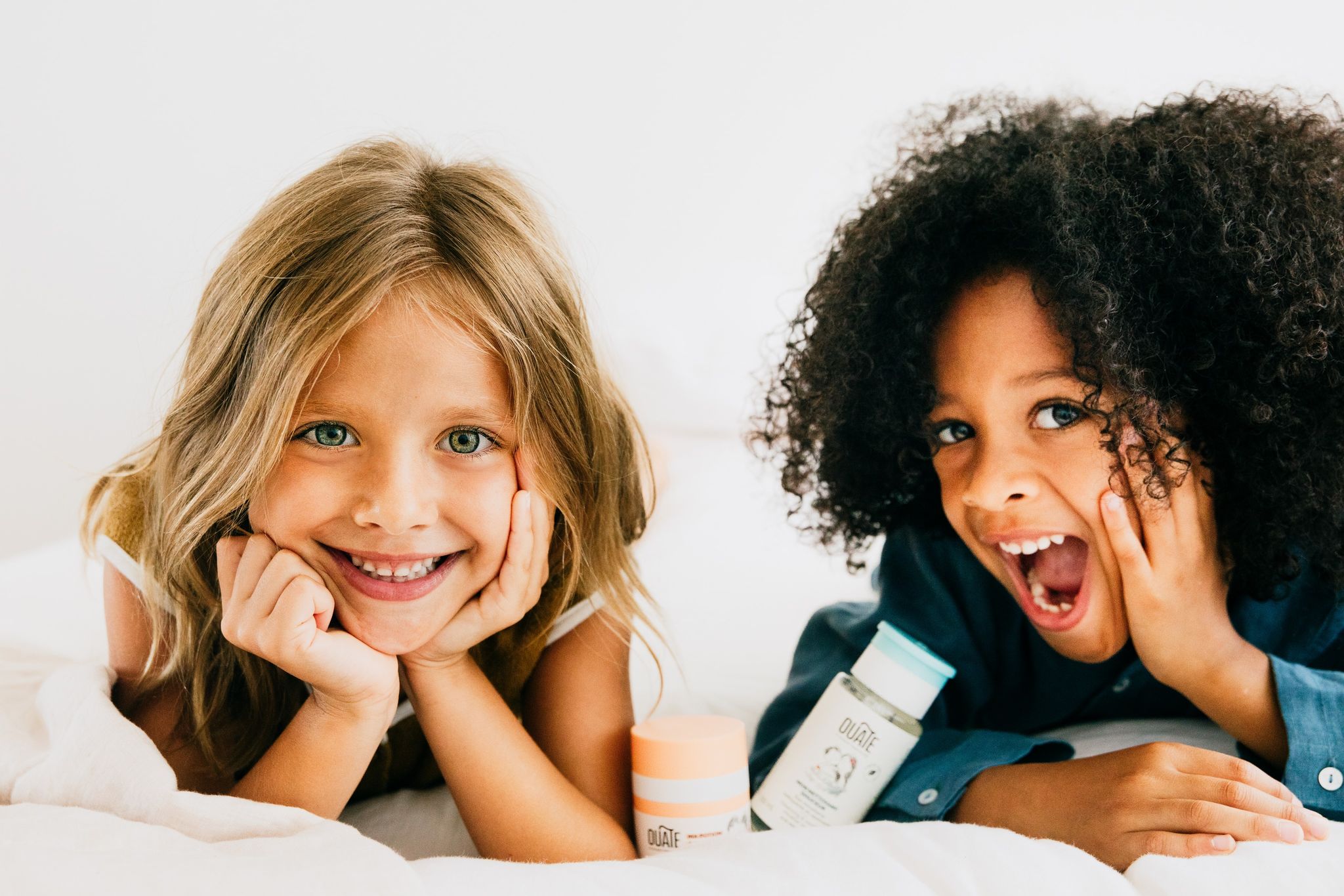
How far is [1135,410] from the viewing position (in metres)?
0.76

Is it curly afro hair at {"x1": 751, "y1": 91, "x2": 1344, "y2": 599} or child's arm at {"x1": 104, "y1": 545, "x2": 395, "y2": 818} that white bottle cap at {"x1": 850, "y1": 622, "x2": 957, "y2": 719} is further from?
child's arm at {"x1": 104, "y1": 545, "x2": 395, "y2": 818}

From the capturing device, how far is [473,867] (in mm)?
585

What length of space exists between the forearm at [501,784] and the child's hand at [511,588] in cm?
2

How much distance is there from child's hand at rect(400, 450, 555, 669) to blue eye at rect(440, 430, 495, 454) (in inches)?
0.9

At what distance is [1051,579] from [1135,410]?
0.18 m

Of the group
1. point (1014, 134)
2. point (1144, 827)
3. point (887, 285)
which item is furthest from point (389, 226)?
point (1144, 827)

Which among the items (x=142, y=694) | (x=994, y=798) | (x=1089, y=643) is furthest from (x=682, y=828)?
(x=142, y=694)

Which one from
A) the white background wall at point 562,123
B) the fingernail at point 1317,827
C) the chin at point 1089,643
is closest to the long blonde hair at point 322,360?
the chin at point 1089,643

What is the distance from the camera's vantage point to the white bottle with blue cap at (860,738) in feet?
2.61

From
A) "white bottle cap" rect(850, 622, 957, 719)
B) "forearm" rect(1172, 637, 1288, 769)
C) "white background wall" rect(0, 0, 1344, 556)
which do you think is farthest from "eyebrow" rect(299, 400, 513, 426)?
"white background wall" rect(0, 0, 1344, 556)

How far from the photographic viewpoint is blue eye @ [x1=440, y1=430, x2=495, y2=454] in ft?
2.46

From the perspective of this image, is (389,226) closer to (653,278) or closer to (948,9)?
(653,278)

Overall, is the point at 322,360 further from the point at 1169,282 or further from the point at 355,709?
the point at 1169,282

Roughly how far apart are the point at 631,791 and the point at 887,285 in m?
0.43
